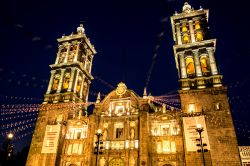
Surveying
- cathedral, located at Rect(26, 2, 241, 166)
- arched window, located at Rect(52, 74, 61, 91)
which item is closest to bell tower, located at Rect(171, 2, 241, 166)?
cathedral, located at Rect(26, 2, 241, 166)

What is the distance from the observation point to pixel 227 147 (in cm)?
3103

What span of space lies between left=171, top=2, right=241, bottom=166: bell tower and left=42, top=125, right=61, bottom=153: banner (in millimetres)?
20245

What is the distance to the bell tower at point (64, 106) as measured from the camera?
3794 centimetres

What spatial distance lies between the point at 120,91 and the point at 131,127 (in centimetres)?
707

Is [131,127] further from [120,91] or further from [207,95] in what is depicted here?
[207,95]

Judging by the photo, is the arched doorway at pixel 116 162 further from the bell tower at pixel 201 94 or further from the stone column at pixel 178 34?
the stone column at pixel 178 34

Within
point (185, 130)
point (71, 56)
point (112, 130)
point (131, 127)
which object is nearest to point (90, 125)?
point (112, 130)

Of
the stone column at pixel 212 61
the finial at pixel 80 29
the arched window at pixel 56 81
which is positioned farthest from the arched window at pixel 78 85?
the stone column at pixel 212 61

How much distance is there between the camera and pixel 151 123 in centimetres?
3641

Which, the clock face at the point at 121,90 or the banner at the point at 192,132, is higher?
the clock face at the point at 121,90

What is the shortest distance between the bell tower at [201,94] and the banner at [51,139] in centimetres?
2024

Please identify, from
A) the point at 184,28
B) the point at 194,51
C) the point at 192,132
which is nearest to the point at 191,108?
the point at 192,132

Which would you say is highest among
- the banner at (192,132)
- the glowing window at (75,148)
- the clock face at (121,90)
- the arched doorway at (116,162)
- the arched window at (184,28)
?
the arched window at (184,28)

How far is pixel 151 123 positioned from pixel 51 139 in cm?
1655
